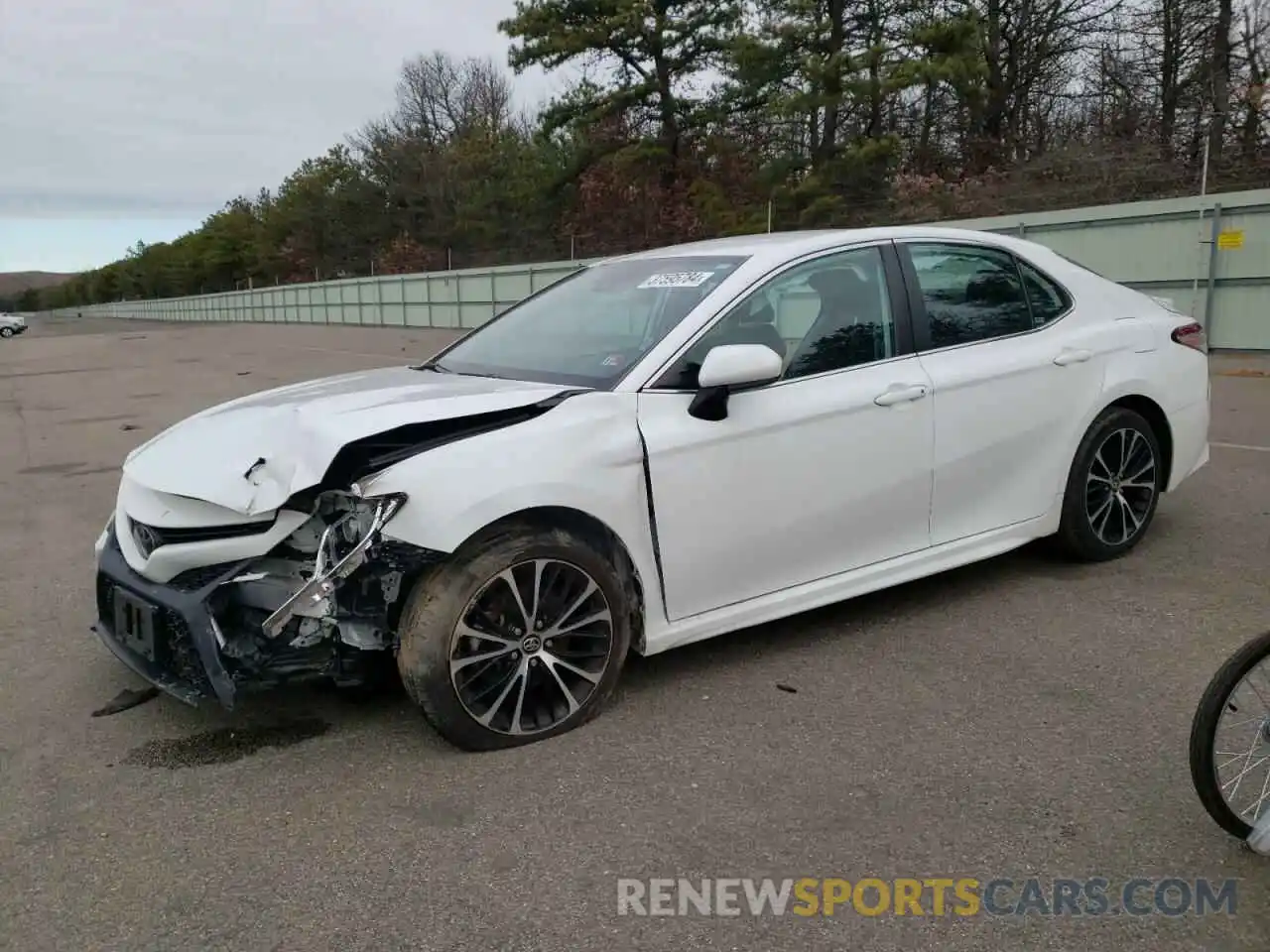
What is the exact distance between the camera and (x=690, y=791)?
3.01 meters

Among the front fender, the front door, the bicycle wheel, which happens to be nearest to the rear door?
the front door

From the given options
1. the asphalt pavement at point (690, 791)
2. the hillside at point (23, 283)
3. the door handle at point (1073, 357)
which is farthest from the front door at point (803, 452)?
the hillside at point (23, 283)

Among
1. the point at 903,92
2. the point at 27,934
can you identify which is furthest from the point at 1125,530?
the point at 903,92

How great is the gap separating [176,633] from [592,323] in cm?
193

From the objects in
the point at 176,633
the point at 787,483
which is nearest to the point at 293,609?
the point at 176,633

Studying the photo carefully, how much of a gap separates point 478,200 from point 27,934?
4315 cm

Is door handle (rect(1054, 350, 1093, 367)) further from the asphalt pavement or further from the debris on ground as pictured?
the debris on ground

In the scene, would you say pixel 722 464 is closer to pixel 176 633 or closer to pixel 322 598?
pixel 322 598

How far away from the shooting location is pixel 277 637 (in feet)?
10.2

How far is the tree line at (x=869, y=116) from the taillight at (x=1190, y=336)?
1301 cm

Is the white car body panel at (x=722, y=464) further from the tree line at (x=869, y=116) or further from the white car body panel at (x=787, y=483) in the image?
the tree line at (x=869, y=116)

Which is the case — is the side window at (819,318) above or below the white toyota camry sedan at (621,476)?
above

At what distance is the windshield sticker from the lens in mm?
3986

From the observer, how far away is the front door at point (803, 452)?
353 cm
